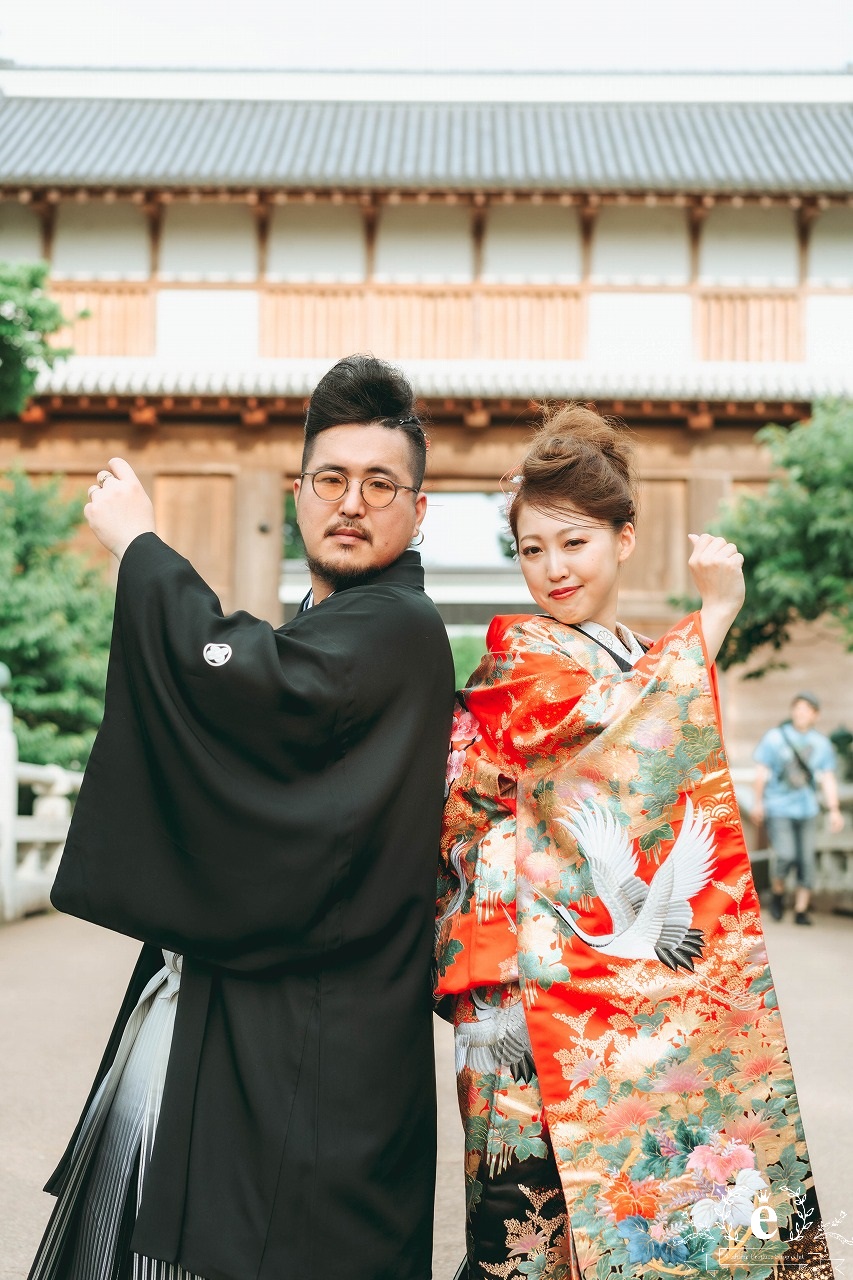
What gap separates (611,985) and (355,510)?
0.81 m

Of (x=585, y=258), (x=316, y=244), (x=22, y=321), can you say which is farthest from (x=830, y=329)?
(x=22, y=321)

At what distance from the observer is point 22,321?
26.9 ft

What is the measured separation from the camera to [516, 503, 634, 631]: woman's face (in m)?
2.10

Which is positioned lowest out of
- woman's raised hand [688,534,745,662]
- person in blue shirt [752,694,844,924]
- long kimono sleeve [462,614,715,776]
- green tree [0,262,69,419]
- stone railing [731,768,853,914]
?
stone railing [731,768,853,914]

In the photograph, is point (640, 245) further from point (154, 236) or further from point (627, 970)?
point (627, 970)

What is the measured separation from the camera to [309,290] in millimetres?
14094

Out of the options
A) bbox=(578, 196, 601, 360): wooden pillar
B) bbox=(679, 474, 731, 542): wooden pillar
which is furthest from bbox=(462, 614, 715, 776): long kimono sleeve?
bbox=(578, 196, 601, 360): wooden pillar

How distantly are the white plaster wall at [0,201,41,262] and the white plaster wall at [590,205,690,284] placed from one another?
6.39 metres

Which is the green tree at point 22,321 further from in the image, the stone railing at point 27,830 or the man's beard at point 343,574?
the man's beard at point 343,574

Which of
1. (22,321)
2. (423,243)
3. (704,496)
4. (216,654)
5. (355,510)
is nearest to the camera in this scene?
(216,654)

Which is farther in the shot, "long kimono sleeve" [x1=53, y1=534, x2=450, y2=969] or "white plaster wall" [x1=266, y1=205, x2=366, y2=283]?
"white plaster wall" [x1=266, y1=205, x2=366, y2=283]

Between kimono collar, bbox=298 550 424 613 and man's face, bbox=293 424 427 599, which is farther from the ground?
man's face, bbox=293 424 427 599

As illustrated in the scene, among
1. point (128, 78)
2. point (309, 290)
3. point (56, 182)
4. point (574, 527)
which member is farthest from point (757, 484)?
point (574, 527)

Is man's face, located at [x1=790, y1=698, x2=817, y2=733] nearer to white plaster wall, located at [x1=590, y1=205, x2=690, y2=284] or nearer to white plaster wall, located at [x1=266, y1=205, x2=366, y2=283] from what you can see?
white plaster wall, located at [x1=590, y1=205, x2=690, y2=284]
